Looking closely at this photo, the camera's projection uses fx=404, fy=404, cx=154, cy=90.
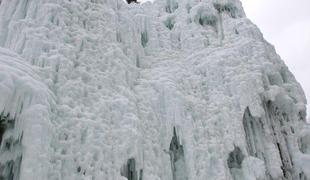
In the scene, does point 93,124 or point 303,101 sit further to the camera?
point 303,101

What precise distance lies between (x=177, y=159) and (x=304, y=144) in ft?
16.1

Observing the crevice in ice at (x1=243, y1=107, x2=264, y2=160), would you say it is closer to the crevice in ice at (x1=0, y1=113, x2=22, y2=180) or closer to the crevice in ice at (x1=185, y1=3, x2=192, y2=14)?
the crevice in ice at (x1=185, y1=3, x2=192, y2=14)

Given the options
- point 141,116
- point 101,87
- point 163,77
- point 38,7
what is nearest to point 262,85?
point 163,77

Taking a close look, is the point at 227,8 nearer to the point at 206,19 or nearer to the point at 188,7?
the point at 206,19

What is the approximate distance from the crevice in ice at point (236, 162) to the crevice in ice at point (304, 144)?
2.91m

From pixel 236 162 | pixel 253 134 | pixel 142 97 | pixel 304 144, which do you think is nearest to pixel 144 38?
pixel 142 97

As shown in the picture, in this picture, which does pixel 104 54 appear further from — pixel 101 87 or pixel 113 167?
pixel 113 167

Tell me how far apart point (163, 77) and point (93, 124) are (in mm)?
3624

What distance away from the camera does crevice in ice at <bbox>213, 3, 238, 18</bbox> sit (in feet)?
52.7

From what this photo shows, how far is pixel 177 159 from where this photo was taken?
35.2 ft

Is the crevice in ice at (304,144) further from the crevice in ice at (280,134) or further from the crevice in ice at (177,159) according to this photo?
the crevice in ice at (177,159)

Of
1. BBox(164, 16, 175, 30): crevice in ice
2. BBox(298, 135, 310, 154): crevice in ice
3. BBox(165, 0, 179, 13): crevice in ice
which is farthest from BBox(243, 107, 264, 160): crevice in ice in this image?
BBox(165, 0, 179, 13): crevice in ice

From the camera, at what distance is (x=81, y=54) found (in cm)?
1047

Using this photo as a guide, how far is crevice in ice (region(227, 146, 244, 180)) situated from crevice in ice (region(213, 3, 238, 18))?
6.72 m
